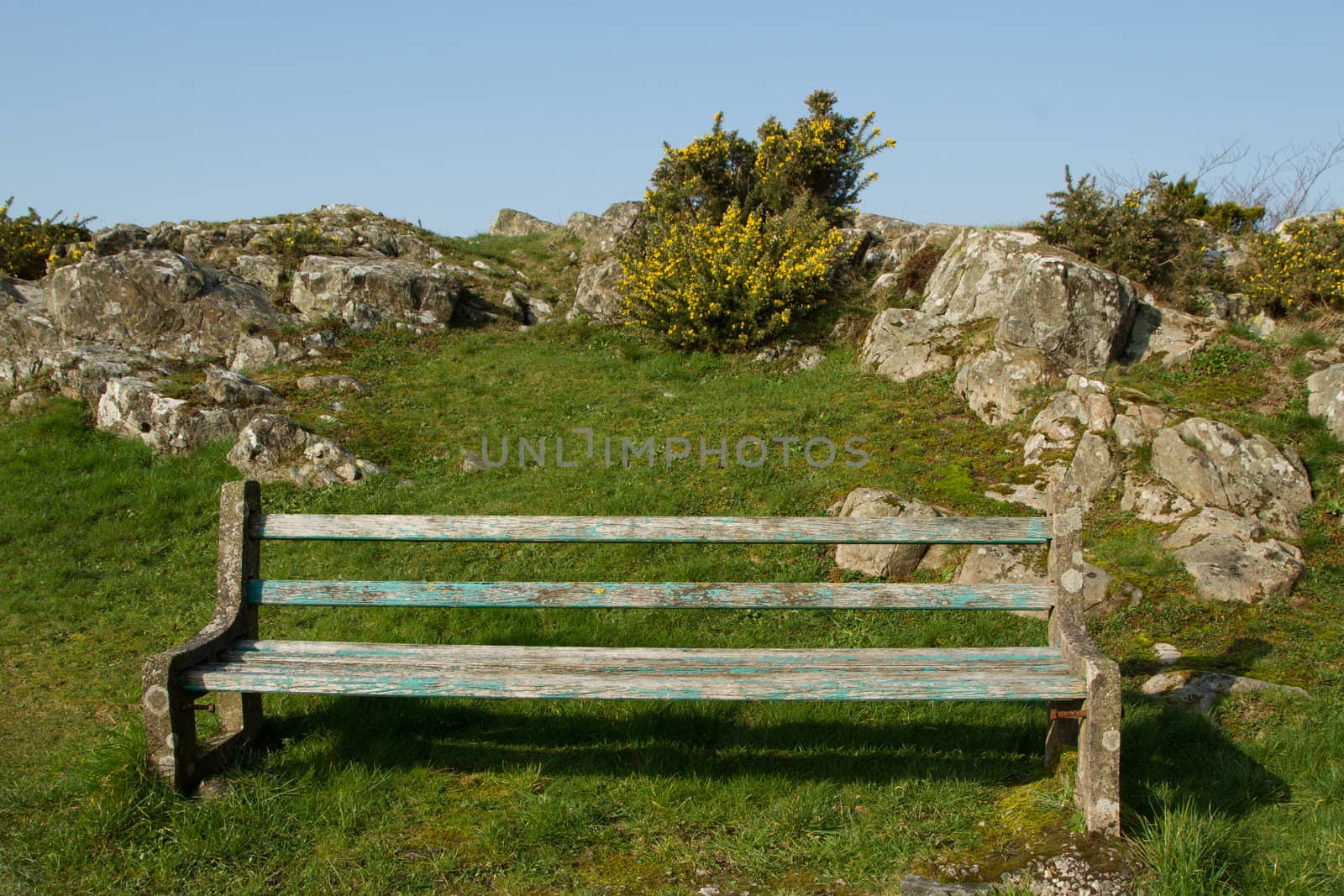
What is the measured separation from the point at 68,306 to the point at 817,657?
442 inches

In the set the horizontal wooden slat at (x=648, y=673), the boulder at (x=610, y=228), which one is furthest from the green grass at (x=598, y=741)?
the boulder at (x=610, y=228)

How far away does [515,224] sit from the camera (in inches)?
958

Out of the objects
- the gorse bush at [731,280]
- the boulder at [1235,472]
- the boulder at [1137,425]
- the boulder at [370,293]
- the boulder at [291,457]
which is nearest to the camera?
the boulder at [1235,472]

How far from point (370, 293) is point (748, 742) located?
1040 cm

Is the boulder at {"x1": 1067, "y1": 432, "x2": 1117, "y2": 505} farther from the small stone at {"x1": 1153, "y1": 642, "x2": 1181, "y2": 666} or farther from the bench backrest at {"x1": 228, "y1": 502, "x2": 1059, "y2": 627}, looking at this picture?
the bench backrest at {"x1": 228, "y1": 502, "x2": 1059, "y2": 627}

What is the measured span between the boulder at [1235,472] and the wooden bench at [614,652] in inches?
160

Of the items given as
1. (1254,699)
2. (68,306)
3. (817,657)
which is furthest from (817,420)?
(68,306)

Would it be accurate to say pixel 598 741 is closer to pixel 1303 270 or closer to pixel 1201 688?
pixel 1201 688

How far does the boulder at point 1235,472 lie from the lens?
7023 millimetres

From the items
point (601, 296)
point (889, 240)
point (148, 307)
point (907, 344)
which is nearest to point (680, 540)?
point (907, 344)

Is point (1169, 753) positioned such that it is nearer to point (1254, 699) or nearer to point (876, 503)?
point (1254, 699)

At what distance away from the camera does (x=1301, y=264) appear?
10.3m

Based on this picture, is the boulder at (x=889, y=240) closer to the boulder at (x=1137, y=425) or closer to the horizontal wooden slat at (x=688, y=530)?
the boulder at (x=1137, y=425)

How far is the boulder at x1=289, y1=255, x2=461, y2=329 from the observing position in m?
12.6
